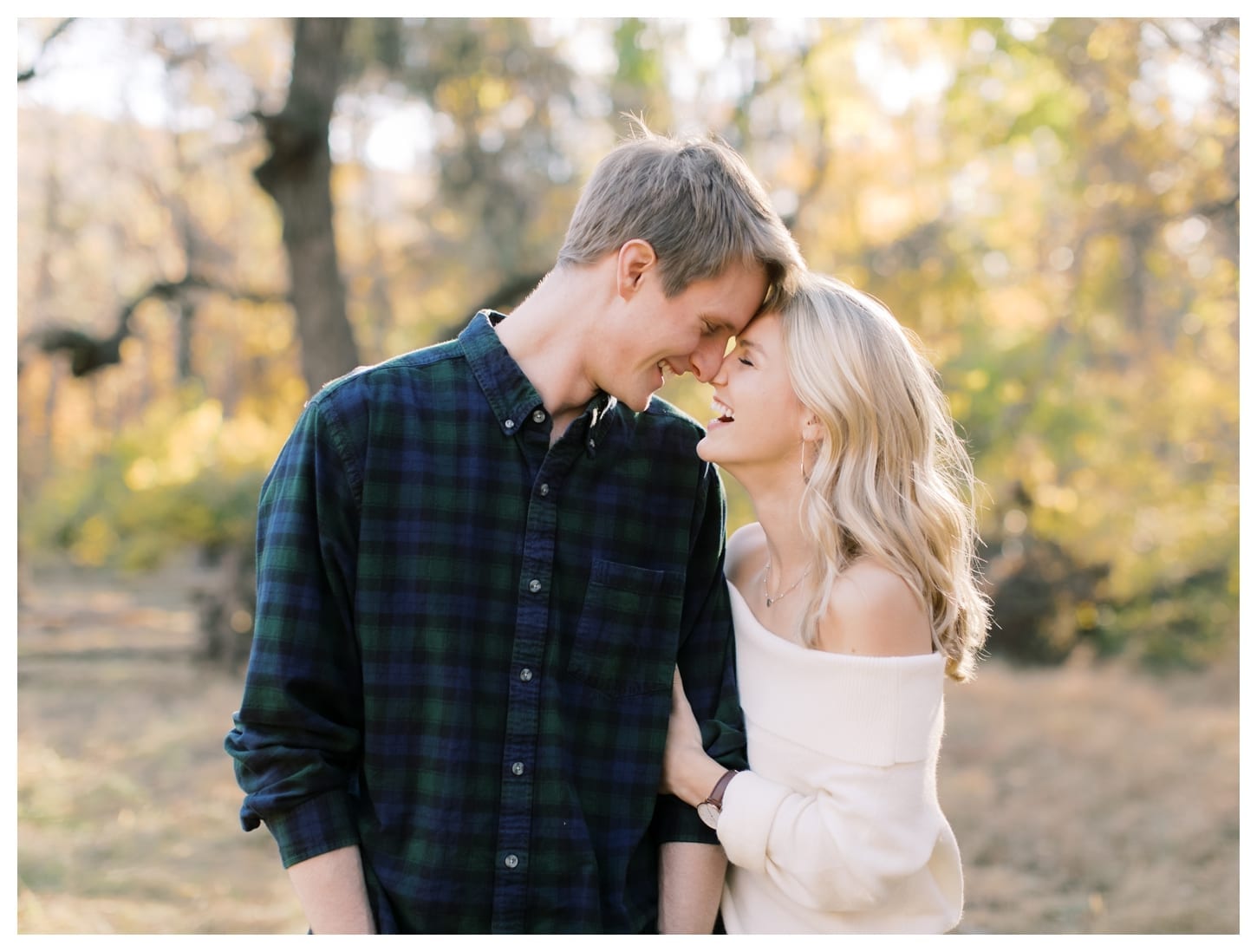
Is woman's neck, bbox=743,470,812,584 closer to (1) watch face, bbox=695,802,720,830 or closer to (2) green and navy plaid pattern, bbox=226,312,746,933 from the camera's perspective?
(2) green and navy plaid pattern, bbox=226,312,746,933

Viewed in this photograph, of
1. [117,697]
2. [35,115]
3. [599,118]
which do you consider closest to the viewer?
[117,697]

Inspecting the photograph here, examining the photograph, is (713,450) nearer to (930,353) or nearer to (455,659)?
(455,659)

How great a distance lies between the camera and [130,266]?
2400 cm

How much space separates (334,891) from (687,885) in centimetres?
64

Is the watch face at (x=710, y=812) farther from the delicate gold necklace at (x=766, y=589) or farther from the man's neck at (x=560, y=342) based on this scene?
the man's neck at (x=560, y=342)

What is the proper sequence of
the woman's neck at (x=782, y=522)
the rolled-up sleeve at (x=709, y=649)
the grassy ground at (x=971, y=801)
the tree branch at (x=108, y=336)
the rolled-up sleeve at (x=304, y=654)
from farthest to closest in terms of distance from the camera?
the tree branch at (x=108, y=336) → the grassy ground at (x=971, y=801) → the woman's neck at (x=782, y=522) → the rolled-up sleeve at (x=709, y=649) → the rolled-up sleeve at (x=304, y=654)

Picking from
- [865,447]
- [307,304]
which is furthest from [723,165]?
[307,304]

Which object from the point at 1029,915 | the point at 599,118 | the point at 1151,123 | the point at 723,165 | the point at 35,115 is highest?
Result: the point at 35,115

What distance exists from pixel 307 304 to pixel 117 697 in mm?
4211

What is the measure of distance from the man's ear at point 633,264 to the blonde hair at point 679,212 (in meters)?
0.02

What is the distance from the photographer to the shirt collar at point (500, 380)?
6.88 feet

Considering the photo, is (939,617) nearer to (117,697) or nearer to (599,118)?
(117,697)

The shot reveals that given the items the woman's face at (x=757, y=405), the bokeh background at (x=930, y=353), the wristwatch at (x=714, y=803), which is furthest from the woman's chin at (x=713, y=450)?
the bokeh background at (x=930, y=353)

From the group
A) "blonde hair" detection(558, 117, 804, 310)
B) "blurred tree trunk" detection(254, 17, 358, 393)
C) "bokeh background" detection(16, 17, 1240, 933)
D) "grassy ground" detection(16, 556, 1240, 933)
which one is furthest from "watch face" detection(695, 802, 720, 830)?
"blurred tree trunk" detection(254, 17, 358, 393)
